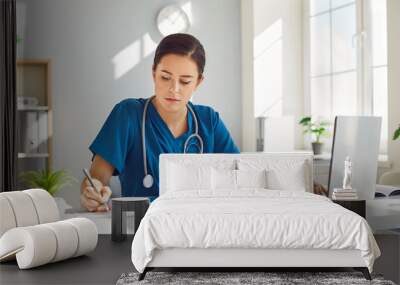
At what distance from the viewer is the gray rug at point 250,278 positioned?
4582mm

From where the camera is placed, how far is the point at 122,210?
20.8 feet

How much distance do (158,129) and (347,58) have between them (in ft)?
7.38

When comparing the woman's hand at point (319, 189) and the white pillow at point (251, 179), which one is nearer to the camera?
the white pillow at point (251, 179)

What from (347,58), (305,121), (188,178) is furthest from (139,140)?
(347,58)

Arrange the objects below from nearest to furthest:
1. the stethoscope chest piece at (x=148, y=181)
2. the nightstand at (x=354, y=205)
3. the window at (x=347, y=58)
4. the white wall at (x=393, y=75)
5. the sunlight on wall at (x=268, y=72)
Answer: the nightstand at (x=354, y=205) < the white wall at (x=393, y=75) < the window at (x=347, y=58) < the stethoscope chest piece at (x=148, y=181) < the sunlight on wall at (x=268, y=72)

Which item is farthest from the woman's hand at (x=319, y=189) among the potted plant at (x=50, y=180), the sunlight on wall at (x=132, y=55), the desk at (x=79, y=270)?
the potted plant at (x=50, y=180)

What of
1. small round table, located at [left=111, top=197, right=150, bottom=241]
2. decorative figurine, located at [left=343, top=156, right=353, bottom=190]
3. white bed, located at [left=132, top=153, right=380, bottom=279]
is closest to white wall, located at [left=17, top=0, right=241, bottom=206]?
small round table, located at [left=111, top=197, right=150, bottom=241]

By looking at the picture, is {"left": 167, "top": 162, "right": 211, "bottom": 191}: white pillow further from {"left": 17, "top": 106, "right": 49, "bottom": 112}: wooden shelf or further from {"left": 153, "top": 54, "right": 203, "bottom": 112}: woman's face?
{"left": 17, "top": 106, "right": 49, "bottom": 112}: wooden shelf

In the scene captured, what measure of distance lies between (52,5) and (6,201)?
8.76ft

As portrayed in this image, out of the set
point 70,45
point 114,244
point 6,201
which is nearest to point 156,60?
point 70,45

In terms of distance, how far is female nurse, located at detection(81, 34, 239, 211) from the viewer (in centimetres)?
694

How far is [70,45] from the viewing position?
712cm

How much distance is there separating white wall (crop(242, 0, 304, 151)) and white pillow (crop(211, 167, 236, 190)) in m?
0.99

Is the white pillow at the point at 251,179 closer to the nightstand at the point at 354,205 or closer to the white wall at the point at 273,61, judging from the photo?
the nightstand at the point at 354,205
